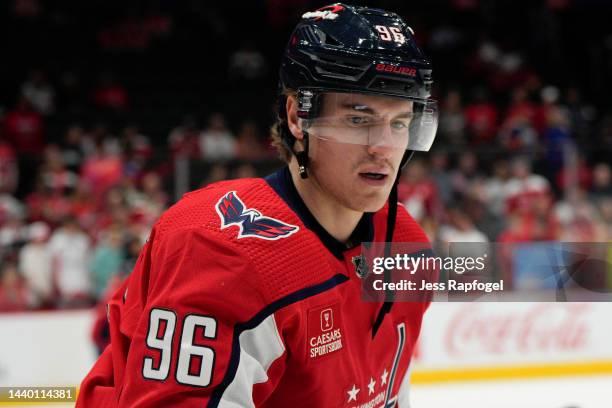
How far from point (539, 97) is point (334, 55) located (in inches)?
294

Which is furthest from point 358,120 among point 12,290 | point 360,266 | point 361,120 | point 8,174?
point 8,174

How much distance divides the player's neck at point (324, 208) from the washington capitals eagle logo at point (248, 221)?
0.11m

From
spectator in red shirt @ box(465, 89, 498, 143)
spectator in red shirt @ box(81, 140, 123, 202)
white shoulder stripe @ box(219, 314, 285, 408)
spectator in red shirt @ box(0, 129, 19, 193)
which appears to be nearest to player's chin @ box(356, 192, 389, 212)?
white shoulder stripe @ box(219, 314, 285, 408)

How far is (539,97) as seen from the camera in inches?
332

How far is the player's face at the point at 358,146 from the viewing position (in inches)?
53.9

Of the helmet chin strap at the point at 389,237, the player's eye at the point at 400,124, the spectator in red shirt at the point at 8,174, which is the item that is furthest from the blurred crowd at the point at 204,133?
the player's eye at the point at 400,124

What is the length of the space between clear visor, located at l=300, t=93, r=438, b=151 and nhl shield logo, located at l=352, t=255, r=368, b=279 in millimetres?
199

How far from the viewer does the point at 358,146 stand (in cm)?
138

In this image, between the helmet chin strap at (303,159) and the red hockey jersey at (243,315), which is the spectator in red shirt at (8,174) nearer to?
the red hockey jersey at (243,315)

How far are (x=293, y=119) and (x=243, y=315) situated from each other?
43 cm

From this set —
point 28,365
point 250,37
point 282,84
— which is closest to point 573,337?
point 28,365

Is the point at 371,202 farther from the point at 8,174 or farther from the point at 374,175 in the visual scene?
the point at 8,174

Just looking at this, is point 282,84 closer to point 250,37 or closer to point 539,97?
point 539,97

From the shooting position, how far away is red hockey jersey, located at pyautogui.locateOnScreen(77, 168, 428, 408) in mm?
1160
